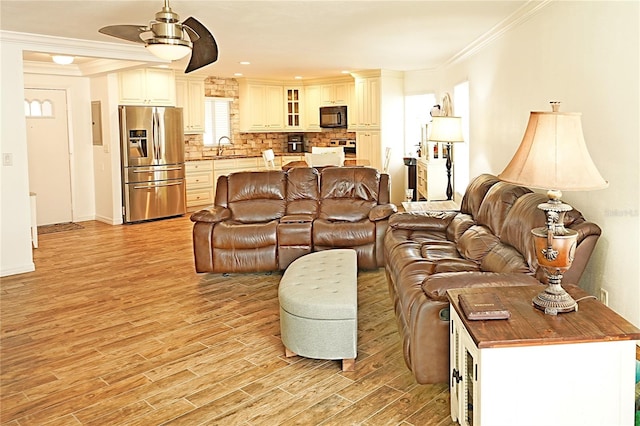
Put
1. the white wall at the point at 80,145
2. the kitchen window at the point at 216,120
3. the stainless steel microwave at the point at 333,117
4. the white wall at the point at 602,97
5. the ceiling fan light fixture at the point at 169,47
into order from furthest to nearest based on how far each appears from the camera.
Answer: the kitchen window at the point at 216,120
the stainless steel microwave at the point at 333,117
the white wall at the point at 80,145
the ceiling fan light fixture at the point at 169,47
the white wall at the point at 602,97

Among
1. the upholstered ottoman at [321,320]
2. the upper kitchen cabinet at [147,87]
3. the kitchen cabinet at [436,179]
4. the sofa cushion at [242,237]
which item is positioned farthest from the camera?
→ the upper kitchen cabinet at [147,87]

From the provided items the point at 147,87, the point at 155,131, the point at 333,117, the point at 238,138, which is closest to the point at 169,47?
the point at 155,131

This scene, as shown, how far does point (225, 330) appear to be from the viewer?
4.11m

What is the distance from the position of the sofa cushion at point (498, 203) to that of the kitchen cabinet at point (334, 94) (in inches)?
264

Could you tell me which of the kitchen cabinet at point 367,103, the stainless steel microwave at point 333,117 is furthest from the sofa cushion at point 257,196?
the stainless steel microwave at point 333,117

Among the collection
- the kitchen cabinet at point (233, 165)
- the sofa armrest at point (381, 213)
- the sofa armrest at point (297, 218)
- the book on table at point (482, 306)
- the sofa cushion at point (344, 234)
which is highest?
the kitchen cabinet at point (233, 165)

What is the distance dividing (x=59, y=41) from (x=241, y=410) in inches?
190

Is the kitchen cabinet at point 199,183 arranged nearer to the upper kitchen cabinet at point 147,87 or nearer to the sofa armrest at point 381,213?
the upper kitchen cabinet at point 147,87

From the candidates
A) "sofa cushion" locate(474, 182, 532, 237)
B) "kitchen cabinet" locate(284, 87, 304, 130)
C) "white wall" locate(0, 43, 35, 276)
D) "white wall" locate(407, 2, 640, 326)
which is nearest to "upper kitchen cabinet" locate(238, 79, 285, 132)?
"kitchen cabinet" locate(284, 87, 304, 130)

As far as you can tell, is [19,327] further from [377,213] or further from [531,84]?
[531,84]

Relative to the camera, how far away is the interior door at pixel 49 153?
8.46 meters

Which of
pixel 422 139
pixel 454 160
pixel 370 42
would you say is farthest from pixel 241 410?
pixel 422 139

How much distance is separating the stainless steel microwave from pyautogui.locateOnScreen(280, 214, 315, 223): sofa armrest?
17.3 feet

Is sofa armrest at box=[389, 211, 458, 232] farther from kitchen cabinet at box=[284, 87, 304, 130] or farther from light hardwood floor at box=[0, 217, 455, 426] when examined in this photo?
kitchen cabinet at box=[284, 87, 304, 130]
